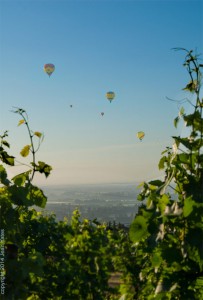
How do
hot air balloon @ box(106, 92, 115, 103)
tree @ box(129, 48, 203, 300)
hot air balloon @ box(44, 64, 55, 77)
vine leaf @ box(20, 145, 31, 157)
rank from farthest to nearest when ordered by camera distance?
hot air balloon @ box(106, 92, 115, 103)
hot air balloon @ box(44, 64, 55, 77)
vine leaf @ box(20, 145, 31, 157)
tree @ box(129, 48, 203, 300)

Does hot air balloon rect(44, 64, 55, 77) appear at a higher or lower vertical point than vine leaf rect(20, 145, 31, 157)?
higher

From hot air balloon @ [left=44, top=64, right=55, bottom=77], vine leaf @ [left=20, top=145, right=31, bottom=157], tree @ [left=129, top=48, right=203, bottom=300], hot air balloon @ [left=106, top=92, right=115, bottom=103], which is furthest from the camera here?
hot air balloon @ [left=106, top=92, right=115, bottom=103]

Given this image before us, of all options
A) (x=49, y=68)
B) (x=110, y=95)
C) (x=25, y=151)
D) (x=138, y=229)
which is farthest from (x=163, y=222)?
(x=110, y=95)

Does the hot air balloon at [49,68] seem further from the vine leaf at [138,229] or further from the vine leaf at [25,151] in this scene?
the vine leaf at [138,229]

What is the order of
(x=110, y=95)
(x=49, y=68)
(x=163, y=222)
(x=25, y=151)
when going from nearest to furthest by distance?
(x=163, y=222)
(x=25, y=151)
(x=49, y=68)
(x=110, y=95)

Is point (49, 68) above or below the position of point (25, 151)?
above

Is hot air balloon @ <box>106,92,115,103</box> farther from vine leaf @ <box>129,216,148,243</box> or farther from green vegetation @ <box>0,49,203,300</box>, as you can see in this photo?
vine leaf @ <box>129,216,148,243</box>

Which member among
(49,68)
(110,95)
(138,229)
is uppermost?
(49,68)

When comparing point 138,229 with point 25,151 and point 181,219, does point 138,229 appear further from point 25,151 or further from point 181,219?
point 25,151

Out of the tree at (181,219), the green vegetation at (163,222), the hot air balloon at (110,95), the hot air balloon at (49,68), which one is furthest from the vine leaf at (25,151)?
the hot air balloon at (110,95)

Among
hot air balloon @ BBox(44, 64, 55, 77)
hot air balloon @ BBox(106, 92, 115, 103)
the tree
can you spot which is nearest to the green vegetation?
the tree

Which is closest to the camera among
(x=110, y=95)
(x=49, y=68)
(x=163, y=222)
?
(x=163, y=222)

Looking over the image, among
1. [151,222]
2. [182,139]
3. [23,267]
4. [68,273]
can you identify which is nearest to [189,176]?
[182,139]
